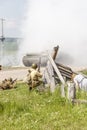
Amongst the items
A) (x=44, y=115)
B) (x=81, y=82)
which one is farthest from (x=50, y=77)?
(x=44, y=115)

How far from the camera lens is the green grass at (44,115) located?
9742mm

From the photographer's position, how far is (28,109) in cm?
1130

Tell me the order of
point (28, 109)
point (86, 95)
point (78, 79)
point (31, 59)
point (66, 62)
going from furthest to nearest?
1. point (66, 62)
2. point (31, 59)
3. point (78, 79)
4. point (86, 95)
5. point (28, 109)

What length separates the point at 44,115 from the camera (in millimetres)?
10703

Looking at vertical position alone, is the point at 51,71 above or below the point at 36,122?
below

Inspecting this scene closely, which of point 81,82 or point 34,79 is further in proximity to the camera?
point 34,79

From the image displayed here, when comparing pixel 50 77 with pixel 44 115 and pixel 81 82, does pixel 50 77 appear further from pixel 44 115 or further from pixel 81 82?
pixel 44 115

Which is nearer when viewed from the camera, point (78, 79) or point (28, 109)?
point (28, 109)

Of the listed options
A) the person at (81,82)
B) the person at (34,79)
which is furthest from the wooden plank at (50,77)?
the person at (81,82)

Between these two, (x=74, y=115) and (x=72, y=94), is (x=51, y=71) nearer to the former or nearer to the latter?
(x=72, y=94)

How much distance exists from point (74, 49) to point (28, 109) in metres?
32.5

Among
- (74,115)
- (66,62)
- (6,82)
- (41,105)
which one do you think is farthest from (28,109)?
(66,62)

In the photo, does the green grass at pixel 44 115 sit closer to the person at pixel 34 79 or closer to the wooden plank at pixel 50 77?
the wooden plank at pixel 50 77

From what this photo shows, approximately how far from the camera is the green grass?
9742 millimetres
